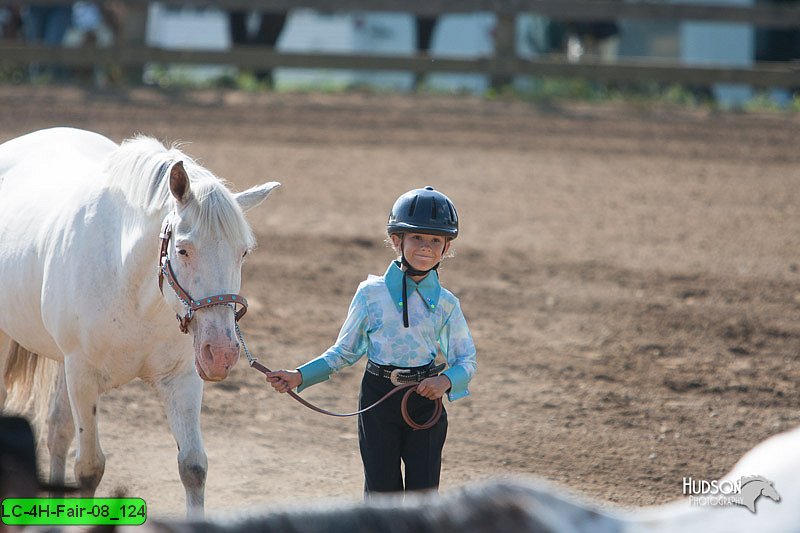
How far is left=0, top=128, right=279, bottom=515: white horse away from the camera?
3.41 m

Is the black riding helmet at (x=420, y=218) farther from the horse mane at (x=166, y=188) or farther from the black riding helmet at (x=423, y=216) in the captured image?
the horse mane at (x=166, y=188)

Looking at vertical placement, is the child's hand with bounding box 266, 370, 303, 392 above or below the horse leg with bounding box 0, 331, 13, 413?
above

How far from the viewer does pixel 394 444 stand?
3.44 m

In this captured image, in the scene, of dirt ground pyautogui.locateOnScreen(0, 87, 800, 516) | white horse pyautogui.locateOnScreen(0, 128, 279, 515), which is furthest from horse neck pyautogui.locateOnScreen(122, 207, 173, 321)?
dirt ground pyautogui.locateOnScreen(0, 87, 800, 516)

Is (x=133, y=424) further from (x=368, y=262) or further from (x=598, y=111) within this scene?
(x=598, y=111)

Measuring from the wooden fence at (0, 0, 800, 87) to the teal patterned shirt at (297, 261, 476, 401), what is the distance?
1060cm

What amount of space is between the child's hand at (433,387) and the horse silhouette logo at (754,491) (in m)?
1.73

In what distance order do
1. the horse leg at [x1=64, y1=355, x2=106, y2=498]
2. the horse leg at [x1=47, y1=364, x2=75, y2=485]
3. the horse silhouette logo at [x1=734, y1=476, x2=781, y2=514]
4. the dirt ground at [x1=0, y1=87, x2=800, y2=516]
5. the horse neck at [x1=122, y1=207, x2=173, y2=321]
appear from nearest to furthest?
the horse silhouette logo at [x1=734, y1=476, x2=781, y2=514] < the horse neck at [x1=122, y1=207, x2=173, y2=321] < the horse leg at [x1=64, y1=355, x2=106, y2=498] < the horse leg at [x1=47, y1=364, x2=75, y2=485] < the dirt ground at [x1=0, y1=87, x2=800, y2=516]

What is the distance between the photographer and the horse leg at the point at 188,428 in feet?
12.6

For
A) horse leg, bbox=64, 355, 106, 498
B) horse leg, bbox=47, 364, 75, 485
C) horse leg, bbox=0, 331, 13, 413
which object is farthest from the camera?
horse leg, bbox=0, 331, 13, 413

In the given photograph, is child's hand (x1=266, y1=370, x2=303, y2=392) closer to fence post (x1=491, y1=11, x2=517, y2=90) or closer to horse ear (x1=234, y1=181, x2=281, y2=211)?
horse ear (x1=234, y1=181, x2=281, y2=211)

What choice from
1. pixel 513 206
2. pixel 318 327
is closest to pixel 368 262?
pixel 318 327

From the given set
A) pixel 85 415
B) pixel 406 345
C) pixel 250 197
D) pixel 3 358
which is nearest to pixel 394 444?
pixel 406 345

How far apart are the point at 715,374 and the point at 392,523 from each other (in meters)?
5.07
